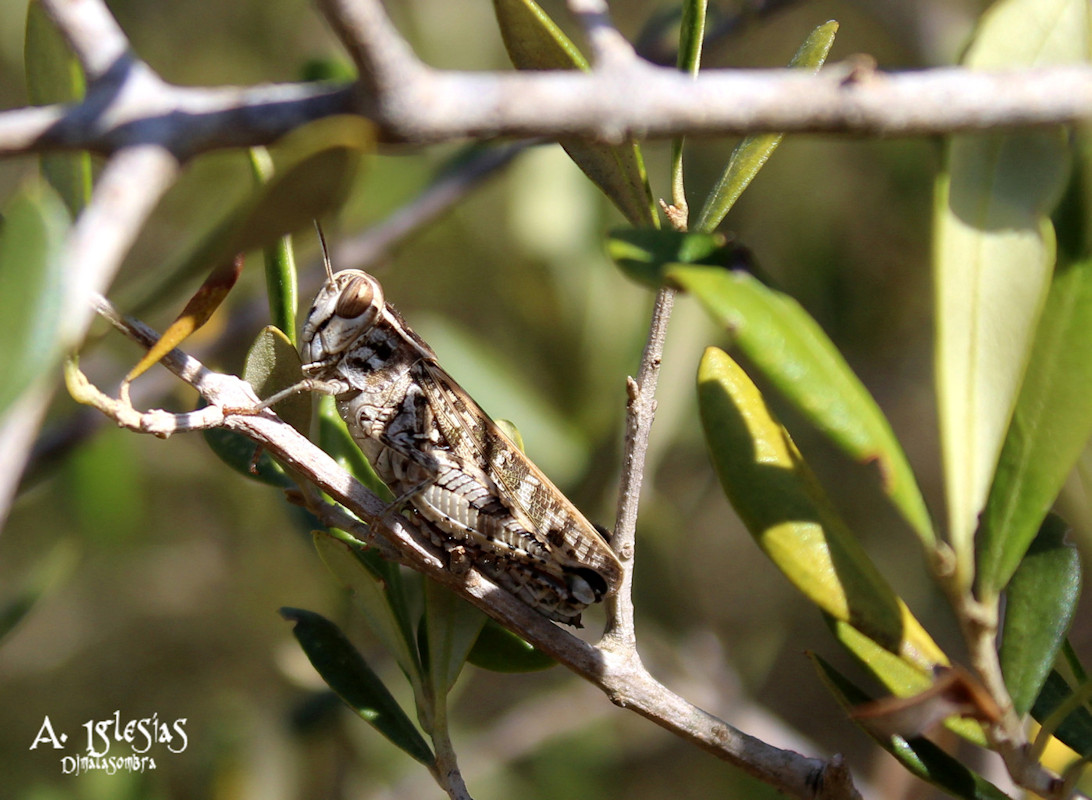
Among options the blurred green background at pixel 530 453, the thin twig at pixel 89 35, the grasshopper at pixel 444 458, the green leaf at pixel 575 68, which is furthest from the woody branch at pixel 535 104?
the blurred green background at pixel 530 453

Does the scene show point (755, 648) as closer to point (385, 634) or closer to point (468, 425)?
point (468, 425)

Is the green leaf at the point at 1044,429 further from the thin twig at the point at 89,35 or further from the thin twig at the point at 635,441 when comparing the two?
the thin twig at the point at 89,35

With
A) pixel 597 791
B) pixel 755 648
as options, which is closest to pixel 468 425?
pixel 755 648

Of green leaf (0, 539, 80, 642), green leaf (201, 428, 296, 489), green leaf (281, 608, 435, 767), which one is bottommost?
green leaf (0, 539, 80, 642)

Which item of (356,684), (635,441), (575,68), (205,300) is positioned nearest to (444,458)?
(356,684)

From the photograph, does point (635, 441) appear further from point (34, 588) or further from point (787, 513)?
point (34, 588)

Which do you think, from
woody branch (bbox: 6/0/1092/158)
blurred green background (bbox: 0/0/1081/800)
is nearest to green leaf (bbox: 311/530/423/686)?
woody branch (bbox: 6/0/1092/158)

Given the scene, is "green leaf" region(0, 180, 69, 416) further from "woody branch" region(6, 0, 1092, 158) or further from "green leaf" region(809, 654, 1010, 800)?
"green leaf" region(809, 654, 1010, 800)
